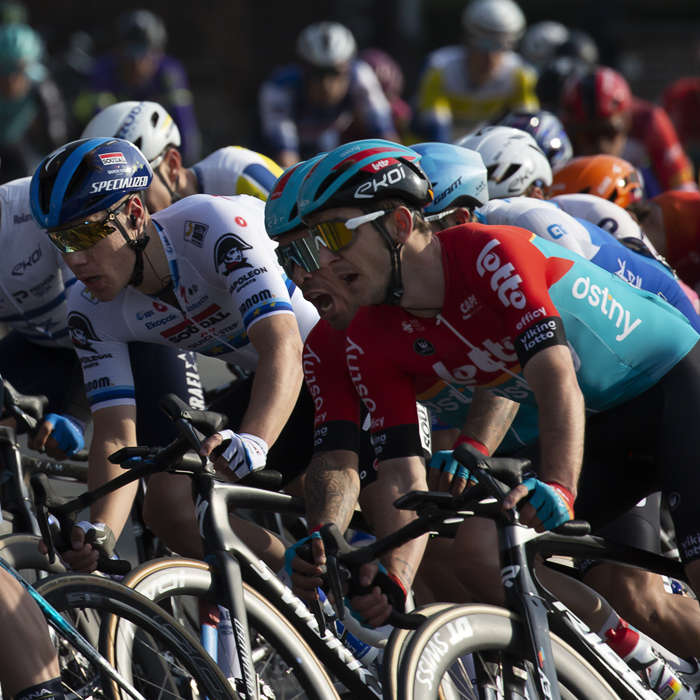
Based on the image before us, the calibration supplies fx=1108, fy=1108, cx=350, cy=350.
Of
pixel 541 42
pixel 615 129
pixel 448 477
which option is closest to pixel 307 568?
pixel 448 477

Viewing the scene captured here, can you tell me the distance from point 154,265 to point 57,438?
88 cm

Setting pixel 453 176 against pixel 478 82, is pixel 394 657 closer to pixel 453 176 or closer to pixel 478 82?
pixel 453 176

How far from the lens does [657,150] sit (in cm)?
916

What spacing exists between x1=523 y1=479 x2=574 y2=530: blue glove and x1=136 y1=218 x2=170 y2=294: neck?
6.00 feet

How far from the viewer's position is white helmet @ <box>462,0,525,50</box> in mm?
11219

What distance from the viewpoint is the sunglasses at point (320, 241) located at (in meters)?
3.23

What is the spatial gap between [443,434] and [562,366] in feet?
5.83

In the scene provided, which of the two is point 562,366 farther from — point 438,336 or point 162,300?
point 162,300

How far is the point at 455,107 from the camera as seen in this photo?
11523 millimetres

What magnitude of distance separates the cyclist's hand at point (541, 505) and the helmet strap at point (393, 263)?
75cm

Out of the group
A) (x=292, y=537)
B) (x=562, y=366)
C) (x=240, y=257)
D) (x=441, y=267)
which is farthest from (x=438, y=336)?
(x=292, y=537)

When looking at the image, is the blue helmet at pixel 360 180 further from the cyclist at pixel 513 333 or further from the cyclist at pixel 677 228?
the cyclist at pixel 677 228

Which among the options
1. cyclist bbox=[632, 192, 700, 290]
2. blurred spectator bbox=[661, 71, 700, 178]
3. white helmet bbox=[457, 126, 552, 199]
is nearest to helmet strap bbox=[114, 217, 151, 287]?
white helmet bbox=[457, 126, 552, 199]

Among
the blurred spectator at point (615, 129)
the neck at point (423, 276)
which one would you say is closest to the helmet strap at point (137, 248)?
the neck at point (423, 276)
